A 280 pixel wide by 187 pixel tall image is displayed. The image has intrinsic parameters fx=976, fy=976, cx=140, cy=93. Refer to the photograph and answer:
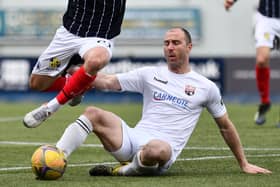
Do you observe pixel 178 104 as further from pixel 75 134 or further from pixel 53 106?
pixel 53 106

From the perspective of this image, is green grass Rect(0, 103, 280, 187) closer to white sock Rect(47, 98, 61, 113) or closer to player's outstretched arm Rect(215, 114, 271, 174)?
player's outstretched arm Rect(215, 114, 271, 174)

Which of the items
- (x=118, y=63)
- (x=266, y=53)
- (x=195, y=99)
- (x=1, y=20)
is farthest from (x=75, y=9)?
(x=1, y=20)

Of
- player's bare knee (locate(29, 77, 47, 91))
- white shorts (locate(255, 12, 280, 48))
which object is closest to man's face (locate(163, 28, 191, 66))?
player's bare knee (locate(29, 77, 47, 91))

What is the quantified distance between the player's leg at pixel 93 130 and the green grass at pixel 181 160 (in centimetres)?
27

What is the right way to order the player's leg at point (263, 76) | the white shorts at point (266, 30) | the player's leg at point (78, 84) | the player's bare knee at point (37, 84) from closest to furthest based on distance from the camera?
the player's leg at point (78, 84), the player's bare knee at point (37, 84), the player's leg at point (263, 76), the white shorts at point (266, 30)

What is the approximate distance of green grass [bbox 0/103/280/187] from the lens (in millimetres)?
7332

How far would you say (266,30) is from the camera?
44.5ft

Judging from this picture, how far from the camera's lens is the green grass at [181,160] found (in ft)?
24.1

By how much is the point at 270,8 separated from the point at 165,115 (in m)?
6.06

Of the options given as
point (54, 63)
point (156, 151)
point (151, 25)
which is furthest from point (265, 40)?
point (151, 25)

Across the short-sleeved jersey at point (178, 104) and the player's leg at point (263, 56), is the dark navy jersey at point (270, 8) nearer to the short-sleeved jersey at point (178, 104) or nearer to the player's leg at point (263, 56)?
the player's leg at point (263, 56)

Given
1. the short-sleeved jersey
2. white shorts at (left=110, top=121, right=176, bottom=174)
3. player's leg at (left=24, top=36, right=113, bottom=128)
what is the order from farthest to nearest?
player's leg at (left=24, top=36, right=113, bottom=128) → the short-sleeved jersey → white shorts at (left=110, top=121, right=176, bottom=174)

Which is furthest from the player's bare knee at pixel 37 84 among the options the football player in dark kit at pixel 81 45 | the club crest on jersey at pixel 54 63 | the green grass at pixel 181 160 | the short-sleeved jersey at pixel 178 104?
the short-sleeved jersey at pixel 178 104

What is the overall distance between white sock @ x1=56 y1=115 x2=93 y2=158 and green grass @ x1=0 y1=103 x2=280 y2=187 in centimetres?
25
